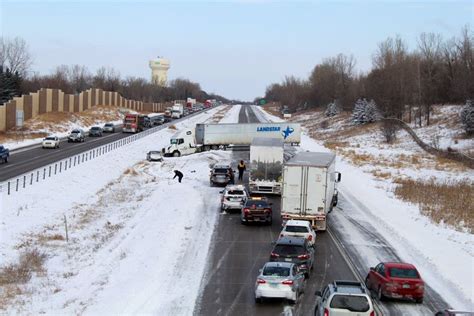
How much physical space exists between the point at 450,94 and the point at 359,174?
58.0 meters

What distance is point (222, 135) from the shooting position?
75.9 m

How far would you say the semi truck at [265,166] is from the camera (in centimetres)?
4400

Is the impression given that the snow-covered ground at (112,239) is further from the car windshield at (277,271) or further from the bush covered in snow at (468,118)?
the bush covered in snow at (468,118)

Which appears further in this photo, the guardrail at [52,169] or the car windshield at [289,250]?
the guardrail at [52,169]

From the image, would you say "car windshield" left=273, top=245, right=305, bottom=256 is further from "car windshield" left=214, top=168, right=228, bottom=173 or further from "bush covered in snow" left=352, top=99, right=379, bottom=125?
"bush covered in snow" left=352, top=99, right=379, bottom=125

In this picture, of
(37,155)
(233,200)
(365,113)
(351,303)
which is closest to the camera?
(351,303)

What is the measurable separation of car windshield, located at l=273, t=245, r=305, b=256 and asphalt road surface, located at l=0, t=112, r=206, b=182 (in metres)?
29.5

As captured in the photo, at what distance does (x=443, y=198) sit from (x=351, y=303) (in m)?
30.1

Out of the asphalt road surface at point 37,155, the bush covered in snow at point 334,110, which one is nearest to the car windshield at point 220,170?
the asphalt road surface at point 37,155

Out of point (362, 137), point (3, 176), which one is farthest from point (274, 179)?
point (362, 137)

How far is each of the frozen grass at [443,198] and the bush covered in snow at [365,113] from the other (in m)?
59.1

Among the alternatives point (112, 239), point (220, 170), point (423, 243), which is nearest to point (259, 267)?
point (423, 243)

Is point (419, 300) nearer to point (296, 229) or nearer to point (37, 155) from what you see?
point (296, 229)

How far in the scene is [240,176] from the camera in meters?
52.9
